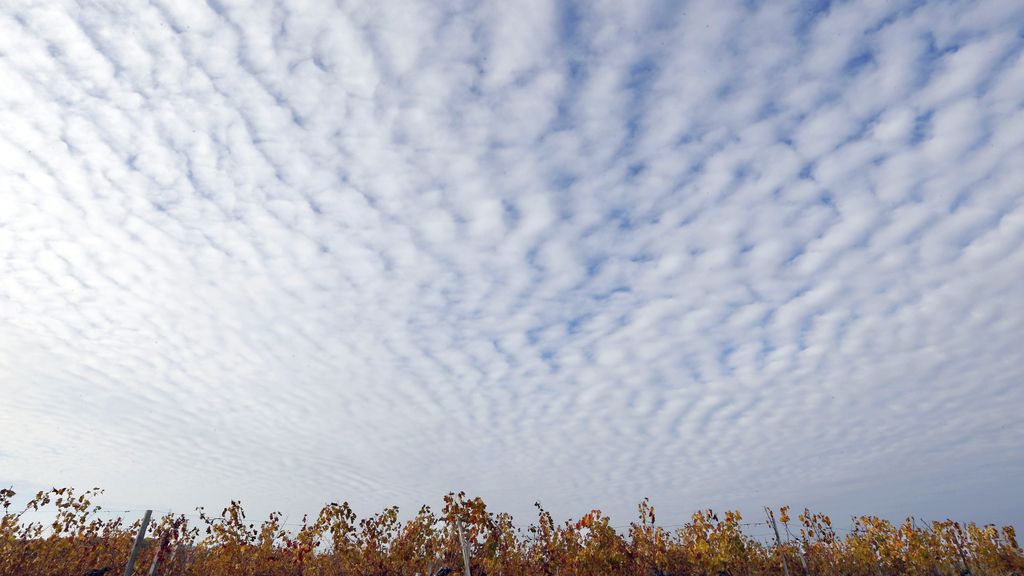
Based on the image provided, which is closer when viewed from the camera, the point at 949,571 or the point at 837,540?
the point at 949,571

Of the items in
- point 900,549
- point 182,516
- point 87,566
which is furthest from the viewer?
point 900,549

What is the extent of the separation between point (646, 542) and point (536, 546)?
4.15 metres

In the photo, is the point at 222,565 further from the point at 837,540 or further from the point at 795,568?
the point at 837,540

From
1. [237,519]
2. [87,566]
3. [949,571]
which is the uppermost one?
[237,519]

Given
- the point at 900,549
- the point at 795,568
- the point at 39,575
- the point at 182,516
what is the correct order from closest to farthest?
the point at 39,575 → the point at 182,516 → the point at 900,549 → the point at 795,568

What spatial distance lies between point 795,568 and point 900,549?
3875mm

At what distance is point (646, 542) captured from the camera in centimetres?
1870

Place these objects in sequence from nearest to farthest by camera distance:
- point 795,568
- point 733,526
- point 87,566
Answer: point 87,566 < point 733,526 < point 795,568

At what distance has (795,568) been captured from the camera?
21250mm

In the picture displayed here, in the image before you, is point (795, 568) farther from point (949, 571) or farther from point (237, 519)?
point (237, 519)

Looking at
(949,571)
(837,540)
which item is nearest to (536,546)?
(837,540)

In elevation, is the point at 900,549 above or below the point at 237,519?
below

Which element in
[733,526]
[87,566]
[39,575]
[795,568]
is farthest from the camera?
[795,568]

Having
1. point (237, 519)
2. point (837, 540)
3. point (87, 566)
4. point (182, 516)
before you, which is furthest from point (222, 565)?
point (837, 540)
